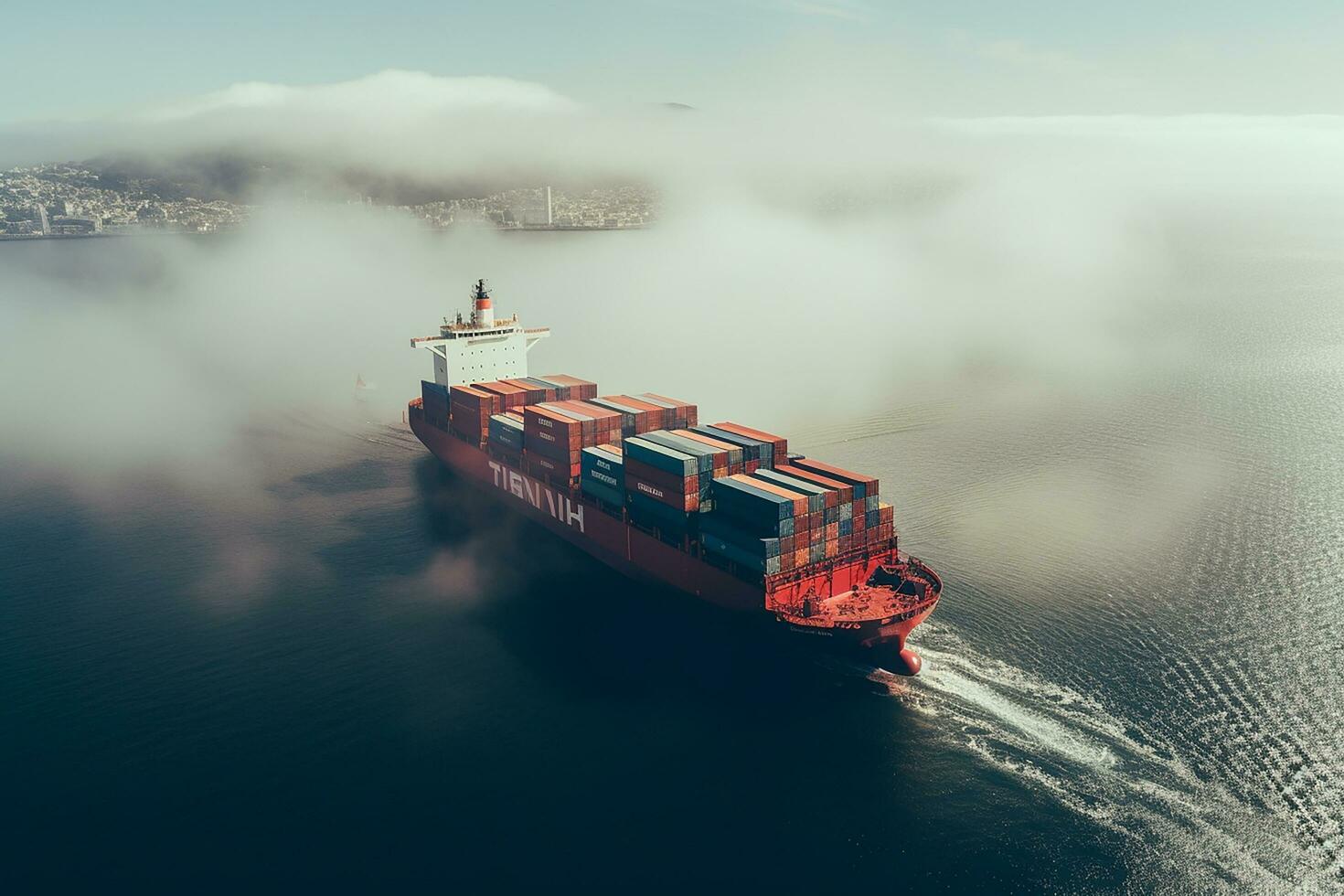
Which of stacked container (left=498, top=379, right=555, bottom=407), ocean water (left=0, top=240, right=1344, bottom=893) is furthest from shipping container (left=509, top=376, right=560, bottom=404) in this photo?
ocean water (left=0, top=240, right=1344, bottom=893)

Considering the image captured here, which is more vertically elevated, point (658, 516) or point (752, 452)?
point (752, 452)

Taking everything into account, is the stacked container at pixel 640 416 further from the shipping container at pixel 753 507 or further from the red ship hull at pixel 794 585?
the shipping container at pixel 753 507

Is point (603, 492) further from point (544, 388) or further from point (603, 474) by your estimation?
point (544, 388)

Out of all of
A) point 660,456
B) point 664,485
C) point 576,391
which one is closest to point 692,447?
point 660,456

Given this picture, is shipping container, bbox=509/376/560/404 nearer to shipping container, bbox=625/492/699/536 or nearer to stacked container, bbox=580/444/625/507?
stacked container, bbox=580/444/625/507

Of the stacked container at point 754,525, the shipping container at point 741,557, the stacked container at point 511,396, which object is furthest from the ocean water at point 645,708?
the stacked container at point 511,396
